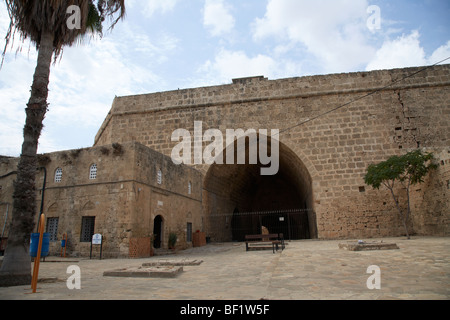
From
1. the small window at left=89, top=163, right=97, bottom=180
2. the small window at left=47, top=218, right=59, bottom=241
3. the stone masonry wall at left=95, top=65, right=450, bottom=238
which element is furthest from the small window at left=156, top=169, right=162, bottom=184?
the stone masonry wall at left=95, top=65, right=450, bottom=238

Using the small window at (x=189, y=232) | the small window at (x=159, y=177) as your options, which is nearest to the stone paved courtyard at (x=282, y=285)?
the small window at (x=159, y=177)

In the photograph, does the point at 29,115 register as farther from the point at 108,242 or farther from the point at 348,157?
the point at 348,157

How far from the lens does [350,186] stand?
1529cm

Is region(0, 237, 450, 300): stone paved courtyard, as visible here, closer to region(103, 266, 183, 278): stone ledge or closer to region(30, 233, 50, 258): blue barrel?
region(103, 266, 183, 278): stone ledge

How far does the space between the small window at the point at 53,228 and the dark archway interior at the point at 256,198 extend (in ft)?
25.5

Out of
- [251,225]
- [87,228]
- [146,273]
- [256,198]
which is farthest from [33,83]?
[256,198]

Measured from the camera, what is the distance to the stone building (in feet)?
37.9

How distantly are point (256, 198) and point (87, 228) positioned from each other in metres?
18.0

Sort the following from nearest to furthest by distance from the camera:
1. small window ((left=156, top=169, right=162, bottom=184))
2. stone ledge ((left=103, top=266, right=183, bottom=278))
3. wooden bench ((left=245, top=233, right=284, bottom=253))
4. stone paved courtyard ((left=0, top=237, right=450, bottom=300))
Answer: stone paved courtyard ((left=0, top=237, right=450, bottom=300)) → stone ledge ((left=103, top=266, right=183, bottom=278)) → wooden bench ((left=245, top=233, right=284, bottom=253)) → small window ((left=156, top=169, right=162, bottom=184))

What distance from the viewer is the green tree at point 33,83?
17.2 feet

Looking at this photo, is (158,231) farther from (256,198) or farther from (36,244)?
(256,198)

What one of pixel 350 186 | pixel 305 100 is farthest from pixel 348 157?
pixel 305 100

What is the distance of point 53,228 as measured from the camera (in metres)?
11.4

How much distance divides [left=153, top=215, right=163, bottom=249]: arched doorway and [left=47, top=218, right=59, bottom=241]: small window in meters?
3.55
